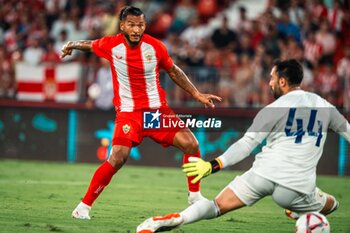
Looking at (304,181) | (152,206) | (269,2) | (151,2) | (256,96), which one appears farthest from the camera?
(151,2)

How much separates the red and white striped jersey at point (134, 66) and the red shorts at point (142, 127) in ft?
0.35

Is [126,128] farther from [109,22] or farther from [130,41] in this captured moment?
[109,22]

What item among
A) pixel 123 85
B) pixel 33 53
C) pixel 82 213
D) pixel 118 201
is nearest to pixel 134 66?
pixel 123 85

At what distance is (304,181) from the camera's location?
720cm

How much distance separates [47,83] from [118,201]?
6.52 meters

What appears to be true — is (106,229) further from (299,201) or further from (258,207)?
(258,207)

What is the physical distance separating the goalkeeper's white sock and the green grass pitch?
1183mm

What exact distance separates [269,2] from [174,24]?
2.26 m

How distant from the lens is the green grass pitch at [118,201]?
870 centimetres

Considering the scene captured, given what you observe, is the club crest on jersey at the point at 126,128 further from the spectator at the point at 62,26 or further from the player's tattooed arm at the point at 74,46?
the spectator at the point at 62,26

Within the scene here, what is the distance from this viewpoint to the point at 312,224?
23.8 feet

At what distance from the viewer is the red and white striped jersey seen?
9547 millimetres

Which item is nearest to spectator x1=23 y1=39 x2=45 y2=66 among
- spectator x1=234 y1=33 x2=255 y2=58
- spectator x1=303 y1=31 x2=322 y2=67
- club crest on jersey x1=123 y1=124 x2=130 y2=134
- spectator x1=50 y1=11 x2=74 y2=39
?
spectator x1=50 y1=11 x2=74 y2=39

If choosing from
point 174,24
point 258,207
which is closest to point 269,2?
point 174,24
